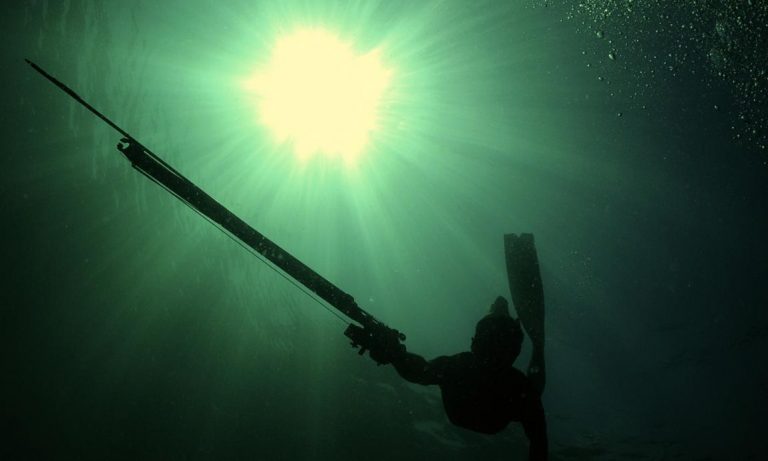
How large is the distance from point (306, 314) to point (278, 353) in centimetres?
339

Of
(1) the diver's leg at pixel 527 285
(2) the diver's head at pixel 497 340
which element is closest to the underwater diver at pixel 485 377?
(2) the diver's head at pixel 497 340

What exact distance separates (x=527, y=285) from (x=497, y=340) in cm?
195

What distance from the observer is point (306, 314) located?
25.0m

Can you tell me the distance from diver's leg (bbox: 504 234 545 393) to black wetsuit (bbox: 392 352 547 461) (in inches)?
52.5

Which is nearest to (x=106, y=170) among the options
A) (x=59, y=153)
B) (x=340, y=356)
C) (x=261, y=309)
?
(x=59, y=153)

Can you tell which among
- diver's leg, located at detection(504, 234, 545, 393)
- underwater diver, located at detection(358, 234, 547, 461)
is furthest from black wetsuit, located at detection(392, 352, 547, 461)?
diver's leg, located at detection(504, 234, 545, 393)

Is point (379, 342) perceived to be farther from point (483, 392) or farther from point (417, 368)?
point (483, 392)

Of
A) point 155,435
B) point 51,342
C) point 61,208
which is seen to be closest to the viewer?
point 61,208

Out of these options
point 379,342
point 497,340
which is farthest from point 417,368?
point 497,340

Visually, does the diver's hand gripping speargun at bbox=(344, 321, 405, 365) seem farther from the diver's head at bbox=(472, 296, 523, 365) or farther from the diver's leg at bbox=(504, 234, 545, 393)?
the diver's leg at bbox=(504, 234, 545, 393)

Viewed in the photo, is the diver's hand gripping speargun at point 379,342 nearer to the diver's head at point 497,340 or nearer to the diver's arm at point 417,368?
the diver's arm at point 417,368

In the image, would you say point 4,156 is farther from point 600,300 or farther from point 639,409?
point 639,409

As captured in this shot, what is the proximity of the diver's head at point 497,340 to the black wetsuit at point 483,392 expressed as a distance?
10 cm

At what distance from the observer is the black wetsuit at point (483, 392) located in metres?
3.65
